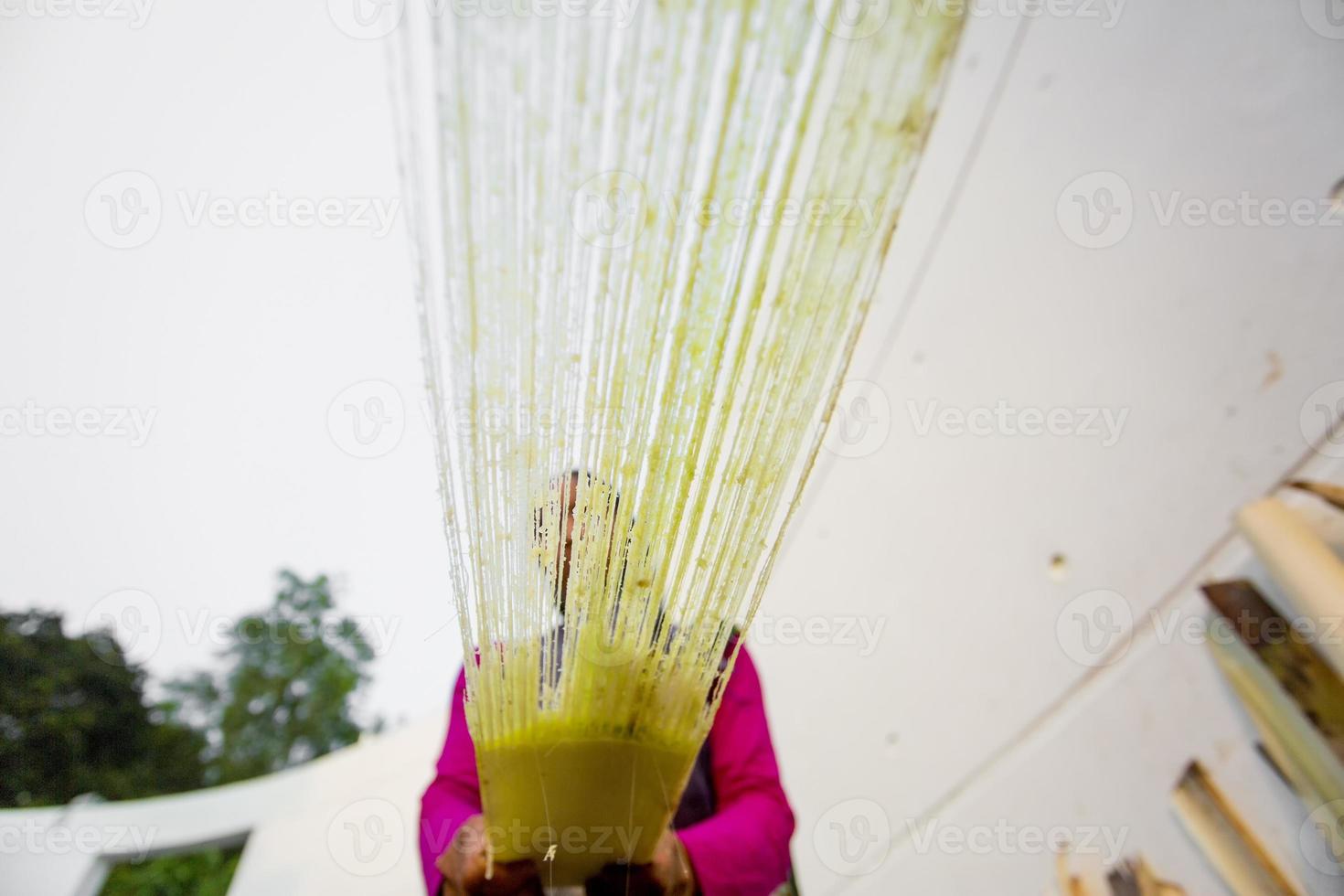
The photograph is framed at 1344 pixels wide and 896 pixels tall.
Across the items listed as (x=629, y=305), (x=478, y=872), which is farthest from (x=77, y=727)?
(x=629, y=305)

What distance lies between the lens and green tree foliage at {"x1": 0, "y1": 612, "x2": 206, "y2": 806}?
1521 millimetres

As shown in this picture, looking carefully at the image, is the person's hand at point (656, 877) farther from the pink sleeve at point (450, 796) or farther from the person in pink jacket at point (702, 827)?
the pink sleeve at point (450, 796)

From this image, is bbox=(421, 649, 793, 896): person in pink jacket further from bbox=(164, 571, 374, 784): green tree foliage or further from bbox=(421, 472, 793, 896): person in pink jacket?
bbox=(164, 571, 374, 784): green tree foliage

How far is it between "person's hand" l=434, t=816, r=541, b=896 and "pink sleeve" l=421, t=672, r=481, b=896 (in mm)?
56

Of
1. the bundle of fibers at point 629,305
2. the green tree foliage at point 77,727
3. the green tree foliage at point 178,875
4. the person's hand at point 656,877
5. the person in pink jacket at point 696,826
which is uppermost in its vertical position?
the green tree foliage at point 77,727

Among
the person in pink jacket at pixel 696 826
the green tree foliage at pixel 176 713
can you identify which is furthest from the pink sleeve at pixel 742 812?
the green tree foliage at pixel 176 713

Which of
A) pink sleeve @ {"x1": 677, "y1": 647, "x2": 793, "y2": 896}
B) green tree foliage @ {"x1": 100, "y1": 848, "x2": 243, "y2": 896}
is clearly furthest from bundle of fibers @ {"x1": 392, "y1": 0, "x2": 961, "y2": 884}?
green tree foliage @ {"x1": 100, "y1": 848, "x2": 243, "y2": 896}

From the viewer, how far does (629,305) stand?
0.38m

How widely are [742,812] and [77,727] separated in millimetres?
1814

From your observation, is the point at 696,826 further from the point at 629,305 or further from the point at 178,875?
the point at 178,875

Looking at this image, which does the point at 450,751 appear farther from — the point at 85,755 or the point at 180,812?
the point at 85,755

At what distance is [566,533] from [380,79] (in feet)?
3.33

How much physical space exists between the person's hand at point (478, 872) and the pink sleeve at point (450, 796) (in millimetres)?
56

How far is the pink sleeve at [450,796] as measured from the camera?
67cm
